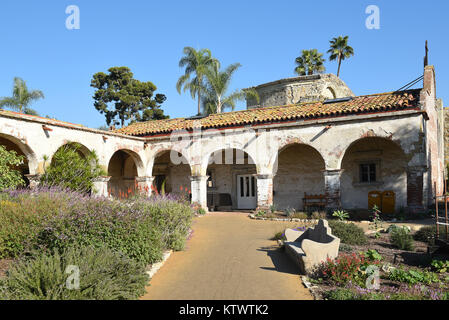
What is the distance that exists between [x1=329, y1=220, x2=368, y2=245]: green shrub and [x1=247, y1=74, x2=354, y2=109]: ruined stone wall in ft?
51.9

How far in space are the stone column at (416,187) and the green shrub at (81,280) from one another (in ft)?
37.5

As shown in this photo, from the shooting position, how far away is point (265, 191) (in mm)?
15719

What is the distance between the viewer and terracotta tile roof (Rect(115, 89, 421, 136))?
1393cm

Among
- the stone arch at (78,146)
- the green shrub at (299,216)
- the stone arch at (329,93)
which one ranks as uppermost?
the stone arch at (329,93)

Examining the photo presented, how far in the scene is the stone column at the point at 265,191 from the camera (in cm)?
1560

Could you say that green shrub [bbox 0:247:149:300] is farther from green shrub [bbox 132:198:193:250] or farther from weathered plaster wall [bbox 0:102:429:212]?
weathered plaster wall [bbox 0:102:429:212]

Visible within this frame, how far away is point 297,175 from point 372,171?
3.57m

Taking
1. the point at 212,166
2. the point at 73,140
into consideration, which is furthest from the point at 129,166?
the point at 73,140

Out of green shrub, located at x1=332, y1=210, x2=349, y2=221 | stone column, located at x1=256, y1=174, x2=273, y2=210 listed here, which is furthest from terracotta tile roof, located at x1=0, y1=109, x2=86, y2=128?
green shrub, located at x1=332, y1=210, x2=349, y2=221

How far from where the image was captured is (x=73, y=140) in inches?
550

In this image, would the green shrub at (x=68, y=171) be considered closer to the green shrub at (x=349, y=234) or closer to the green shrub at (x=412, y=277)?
the green shrub at (x=349, y=234)

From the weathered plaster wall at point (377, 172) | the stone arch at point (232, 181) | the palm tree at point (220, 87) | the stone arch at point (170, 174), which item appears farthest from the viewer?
the palm tree at point (220, 87)

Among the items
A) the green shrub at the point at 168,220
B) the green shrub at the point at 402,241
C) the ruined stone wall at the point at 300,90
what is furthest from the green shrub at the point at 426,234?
the ruined stone wall at the point at 300,90
